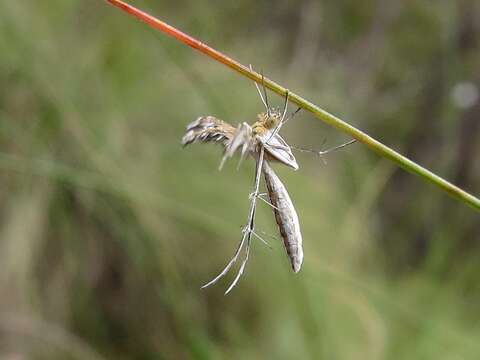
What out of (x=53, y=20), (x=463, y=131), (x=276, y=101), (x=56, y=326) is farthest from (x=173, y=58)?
(x=463, y=131)

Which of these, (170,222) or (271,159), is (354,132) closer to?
(271,159)

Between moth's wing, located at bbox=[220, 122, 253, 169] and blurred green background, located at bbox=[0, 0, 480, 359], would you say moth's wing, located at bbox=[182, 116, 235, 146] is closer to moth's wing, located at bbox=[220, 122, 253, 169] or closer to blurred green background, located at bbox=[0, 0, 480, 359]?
moth's wing, located at bbox=[220, 122, 253, 169]

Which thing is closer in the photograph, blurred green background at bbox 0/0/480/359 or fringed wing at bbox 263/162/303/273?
fringed wing at bbox 263/162/303/273

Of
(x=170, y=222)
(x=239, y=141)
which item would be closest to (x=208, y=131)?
(x=239, y=141)

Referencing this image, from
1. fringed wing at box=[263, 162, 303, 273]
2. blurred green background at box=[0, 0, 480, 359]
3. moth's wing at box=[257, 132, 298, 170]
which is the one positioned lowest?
fringed wing at box=[263, 162, 303, 273]

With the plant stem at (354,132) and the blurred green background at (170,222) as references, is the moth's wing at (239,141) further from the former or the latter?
the blurred green background at (170,222)

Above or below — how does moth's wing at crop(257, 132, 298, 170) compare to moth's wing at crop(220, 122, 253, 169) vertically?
above

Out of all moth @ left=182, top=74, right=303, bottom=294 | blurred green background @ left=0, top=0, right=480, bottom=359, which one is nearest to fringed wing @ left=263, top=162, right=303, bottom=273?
moth @ left=182, top=74, right=303, bottom=294
